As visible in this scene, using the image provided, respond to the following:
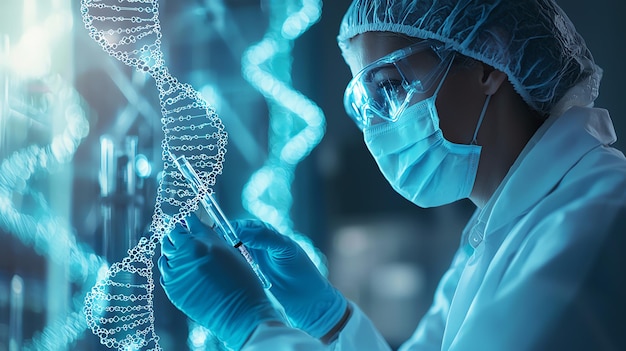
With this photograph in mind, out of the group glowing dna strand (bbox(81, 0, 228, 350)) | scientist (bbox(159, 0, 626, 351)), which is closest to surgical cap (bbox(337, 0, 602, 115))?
scientist (bbox(159, 0, 626, 351))

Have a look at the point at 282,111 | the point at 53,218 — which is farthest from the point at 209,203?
the point at 282,111

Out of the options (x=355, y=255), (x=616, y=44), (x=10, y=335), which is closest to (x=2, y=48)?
(x=10, y=335)

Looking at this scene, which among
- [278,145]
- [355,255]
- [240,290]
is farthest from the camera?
[355,255]

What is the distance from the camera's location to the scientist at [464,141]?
1.02m

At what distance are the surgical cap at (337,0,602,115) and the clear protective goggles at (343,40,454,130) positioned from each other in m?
0.03

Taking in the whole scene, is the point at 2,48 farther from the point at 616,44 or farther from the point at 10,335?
the point at 616,44

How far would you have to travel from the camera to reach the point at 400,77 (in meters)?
1.14

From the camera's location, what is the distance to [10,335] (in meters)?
0.97

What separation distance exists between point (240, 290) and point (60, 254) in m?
0.32

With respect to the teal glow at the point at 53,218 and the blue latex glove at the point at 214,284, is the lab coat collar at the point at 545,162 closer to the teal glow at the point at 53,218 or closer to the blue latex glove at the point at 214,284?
the blue latex glove at the point at 214,284

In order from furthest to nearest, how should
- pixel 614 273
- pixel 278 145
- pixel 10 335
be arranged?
pixel 278 145 → pixel 10 335 → pixel 614 273

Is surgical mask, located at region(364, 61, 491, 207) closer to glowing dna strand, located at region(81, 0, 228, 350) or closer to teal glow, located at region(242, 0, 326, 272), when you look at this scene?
glowing dna strand, located at region(81, 0, 228, 350)

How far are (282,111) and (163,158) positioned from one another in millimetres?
787

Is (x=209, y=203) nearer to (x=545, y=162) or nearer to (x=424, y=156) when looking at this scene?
(x=424, y=156)
